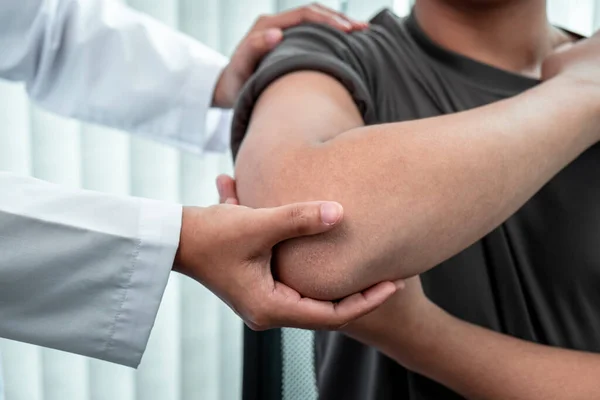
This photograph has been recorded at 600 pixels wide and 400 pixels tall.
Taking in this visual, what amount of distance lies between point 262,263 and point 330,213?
91 millimetres

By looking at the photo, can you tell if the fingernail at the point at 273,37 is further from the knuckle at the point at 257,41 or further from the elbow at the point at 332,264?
the elbow at the point at 332,264

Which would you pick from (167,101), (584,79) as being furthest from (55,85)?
(584,79)

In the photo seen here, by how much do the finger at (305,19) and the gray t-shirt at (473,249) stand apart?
2 centimetres

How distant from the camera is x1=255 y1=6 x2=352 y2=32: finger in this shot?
948 millimetres

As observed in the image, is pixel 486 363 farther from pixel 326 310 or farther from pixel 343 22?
pixel 343 22

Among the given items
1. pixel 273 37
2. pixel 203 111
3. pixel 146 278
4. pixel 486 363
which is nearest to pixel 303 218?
pixel 146 278

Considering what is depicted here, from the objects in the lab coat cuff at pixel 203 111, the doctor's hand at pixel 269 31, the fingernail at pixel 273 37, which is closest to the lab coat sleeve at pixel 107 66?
the lab coat cuff at pixel 203 111

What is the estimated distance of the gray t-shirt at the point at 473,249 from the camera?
0.85 meters

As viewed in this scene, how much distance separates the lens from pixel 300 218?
1.98 ft

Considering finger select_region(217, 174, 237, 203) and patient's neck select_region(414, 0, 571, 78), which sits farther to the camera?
patient's neck select_region(414, 0, 571, 78)

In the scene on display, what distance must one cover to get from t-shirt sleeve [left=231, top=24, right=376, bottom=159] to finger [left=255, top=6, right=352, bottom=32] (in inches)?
1.7

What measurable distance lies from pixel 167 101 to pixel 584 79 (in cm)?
77

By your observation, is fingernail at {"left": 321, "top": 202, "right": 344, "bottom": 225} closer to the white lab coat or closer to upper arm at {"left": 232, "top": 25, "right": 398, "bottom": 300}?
upper arm at {"left": 232, "top": 25, "right": 398, "bottom": 300}

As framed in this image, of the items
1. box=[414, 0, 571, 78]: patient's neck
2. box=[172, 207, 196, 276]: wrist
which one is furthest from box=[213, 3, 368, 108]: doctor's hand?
box=[172, 207, 196, 276]: wrist
